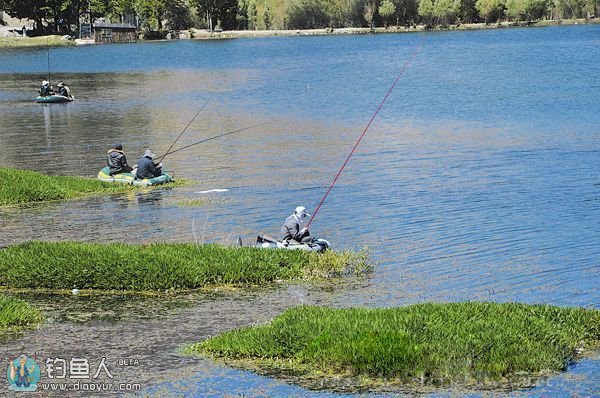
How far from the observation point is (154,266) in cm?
2378

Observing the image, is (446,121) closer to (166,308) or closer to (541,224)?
(541,224)

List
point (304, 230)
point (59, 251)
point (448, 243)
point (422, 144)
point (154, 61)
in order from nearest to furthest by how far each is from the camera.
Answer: point (59, 251) < point (304, 230) < point (448, 243) < point (422, 144) < point (154, 61)

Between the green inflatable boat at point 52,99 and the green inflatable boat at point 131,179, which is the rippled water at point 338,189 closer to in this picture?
the green inflatable boat at point 52,99

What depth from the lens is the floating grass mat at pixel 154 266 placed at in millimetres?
23438

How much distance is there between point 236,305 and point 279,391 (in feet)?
18.8

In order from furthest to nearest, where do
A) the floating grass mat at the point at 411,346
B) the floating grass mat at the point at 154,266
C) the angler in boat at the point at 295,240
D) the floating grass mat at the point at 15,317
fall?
the angler in boat at the point at 295,240 < the floating grass mat at the point at 154,266 < the floating grass mat at the point at 15,317 < the floating grass mat at the point at 411,346

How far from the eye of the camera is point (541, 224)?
107 ft

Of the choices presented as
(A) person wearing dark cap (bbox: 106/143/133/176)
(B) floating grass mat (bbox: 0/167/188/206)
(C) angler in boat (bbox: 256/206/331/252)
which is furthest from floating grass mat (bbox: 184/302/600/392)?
(A) person wearing dark cap (bbox: 106/143/133/176)

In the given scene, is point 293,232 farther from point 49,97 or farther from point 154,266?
point 49,97

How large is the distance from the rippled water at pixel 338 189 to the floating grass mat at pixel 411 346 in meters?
0.58

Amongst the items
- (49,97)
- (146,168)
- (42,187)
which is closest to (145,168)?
(146,168)

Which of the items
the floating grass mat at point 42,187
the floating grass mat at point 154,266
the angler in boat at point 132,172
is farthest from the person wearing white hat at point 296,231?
the angler in boat at point 132,172

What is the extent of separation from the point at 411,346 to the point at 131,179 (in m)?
24.2

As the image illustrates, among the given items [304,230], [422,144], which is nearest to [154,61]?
[422,144]
